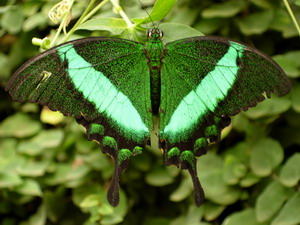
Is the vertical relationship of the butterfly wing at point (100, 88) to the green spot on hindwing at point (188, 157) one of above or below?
above

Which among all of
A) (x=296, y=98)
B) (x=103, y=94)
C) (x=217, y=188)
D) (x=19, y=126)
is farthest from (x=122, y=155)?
(x=19, y=126)

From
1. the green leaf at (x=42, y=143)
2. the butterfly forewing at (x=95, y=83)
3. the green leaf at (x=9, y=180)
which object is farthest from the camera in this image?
the green leaf at (x=42, y=143)

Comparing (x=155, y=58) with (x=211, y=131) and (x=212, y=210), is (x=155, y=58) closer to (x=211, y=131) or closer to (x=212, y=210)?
(x=211, y=131)

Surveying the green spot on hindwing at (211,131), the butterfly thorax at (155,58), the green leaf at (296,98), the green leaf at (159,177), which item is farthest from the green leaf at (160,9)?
the green leaf at (159,177)

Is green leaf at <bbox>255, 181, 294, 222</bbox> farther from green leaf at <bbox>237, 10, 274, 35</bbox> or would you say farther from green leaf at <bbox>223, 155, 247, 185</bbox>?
green leaf at <bbox>237, 10, 274, 35</bbox>

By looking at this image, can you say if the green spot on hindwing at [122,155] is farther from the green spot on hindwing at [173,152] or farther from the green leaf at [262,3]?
the green leaf at [262,3]
